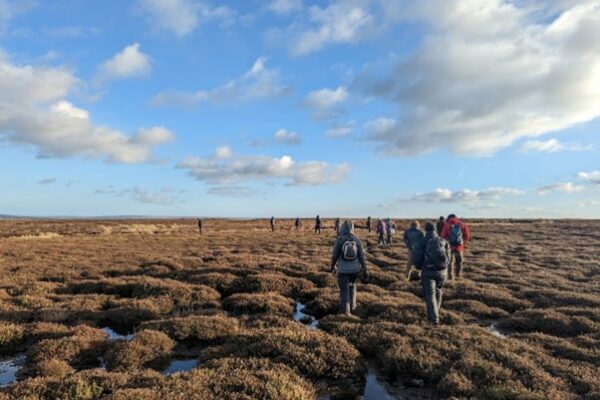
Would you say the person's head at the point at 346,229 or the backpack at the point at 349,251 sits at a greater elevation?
the person's head at the point at 346,229

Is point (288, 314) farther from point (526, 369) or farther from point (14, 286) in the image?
point (14, 286)

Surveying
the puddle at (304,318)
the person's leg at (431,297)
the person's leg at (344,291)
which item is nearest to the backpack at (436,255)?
the person's leg at (431,297)

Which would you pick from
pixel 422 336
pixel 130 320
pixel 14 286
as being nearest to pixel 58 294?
pixel 14 286

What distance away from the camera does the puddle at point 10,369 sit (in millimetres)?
9477

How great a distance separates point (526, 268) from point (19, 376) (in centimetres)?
2538

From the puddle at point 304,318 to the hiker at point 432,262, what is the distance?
350 cm

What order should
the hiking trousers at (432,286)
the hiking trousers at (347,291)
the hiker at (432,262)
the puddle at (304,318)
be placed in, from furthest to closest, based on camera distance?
the puddle at (304,318), the hiking trousers at (347,291), the hiking trousers at (432,286), the hiker at (432,262)

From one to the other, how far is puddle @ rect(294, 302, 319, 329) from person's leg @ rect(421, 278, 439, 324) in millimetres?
3394

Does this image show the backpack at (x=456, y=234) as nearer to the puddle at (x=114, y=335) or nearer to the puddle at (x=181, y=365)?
the puddle at (x=181, y=365)

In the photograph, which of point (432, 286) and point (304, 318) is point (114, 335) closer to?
point (304, 318)

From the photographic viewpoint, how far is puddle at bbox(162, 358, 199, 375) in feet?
33.3

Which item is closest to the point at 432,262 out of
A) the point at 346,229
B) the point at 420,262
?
the point at 420,262

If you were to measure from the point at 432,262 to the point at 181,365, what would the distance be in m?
7.15

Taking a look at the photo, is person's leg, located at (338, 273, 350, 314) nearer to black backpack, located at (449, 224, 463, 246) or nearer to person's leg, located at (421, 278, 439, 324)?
person's leg, located at (421, 278, 439, 324)
